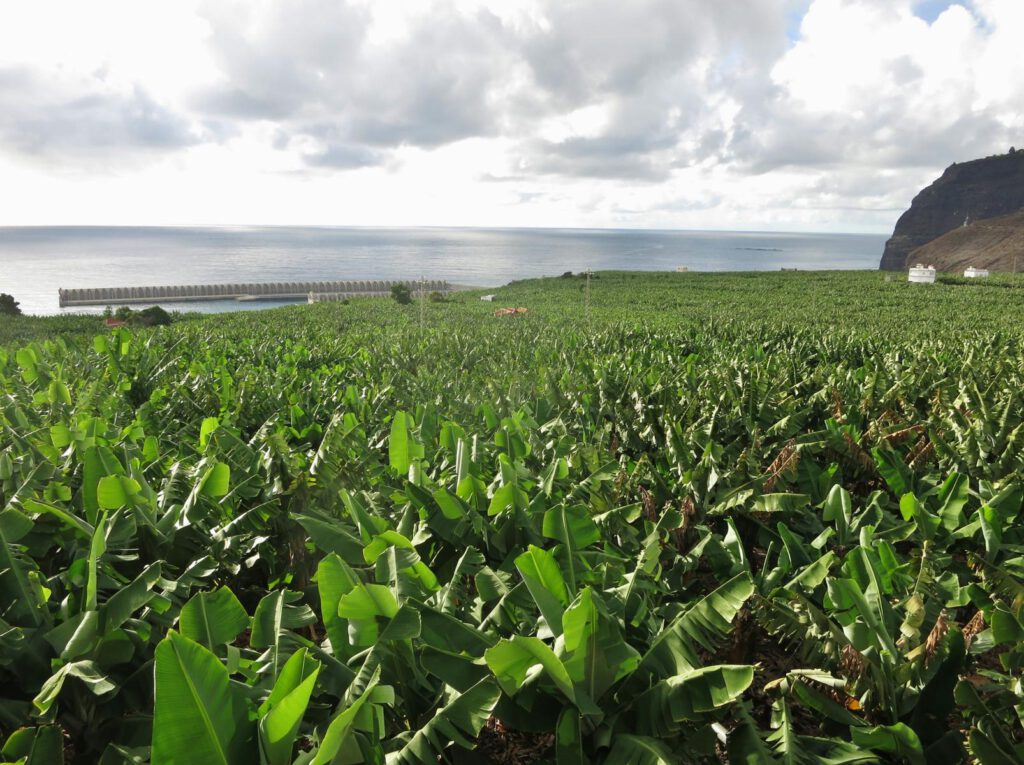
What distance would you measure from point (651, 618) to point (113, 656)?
1.90 meters

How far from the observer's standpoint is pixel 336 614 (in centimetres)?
196

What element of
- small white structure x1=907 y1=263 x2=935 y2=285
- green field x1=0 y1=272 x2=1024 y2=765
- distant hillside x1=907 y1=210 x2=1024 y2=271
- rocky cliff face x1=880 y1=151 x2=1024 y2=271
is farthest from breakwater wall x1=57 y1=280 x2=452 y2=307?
rocky cliff face x1=880 y1=151 x2=1024 y2=271

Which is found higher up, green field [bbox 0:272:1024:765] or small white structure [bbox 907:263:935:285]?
small white structure [bbox 907:263:935:285]

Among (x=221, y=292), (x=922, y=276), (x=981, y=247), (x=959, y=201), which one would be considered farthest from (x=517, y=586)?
(x=959, y=201)

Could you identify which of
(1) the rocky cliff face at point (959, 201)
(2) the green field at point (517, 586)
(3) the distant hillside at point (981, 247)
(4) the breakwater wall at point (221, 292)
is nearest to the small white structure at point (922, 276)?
(4) the breakwater wall at point (221, 292)

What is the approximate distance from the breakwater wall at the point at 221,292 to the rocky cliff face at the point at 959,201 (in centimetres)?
12652

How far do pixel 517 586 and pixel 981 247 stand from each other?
13162 centimetres

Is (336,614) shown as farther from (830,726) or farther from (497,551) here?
(830,726)

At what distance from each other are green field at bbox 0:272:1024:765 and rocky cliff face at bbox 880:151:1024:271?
160705mm

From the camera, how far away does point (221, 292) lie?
73.7 meters

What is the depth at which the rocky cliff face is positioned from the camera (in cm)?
13450

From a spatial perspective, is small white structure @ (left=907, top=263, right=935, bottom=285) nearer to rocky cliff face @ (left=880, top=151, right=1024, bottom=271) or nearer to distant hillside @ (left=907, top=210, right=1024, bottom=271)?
distant hillside @ (left=907, top=210, right=1024, bottom=271)

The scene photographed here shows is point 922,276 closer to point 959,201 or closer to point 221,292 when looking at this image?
point 221,292

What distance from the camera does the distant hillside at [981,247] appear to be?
91438 millimetres
